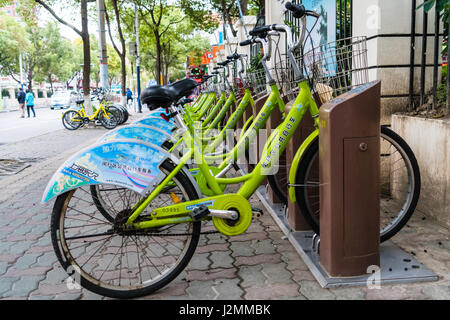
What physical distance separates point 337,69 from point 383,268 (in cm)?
136

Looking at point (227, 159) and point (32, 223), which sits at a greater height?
point (227, 159)

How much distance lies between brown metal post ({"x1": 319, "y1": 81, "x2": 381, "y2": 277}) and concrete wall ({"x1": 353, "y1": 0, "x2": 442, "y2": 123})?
1.93 meters

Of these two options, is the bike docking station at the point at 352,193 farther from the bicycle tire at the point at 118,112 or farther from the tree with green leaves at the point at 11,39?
the tree with green leaves at the point at 11,39

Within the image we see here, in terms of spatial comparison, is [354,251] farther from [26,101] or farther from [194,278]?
[26,101]

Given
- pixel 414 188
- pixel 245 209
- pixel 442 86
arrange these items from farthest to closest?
pixel 442 86
pixel 414 188
pixel 245 209

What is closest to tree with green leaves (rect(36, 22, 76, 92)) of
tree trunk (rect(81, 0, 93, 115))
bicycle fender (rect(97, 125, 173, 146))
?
tree trunk (rect(81, 0, 93, 115))

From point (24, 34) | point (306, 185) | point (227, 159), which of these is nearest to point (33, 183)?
point (227, 159)

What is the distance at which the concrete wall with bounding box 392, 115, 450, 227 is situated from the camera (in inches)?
153

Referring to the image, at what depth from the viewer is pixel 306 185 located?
3.22 meters

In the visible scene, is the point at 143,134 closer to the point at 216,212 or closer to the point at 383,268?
the point at 216,212

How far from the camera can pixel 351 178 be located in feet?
9.36

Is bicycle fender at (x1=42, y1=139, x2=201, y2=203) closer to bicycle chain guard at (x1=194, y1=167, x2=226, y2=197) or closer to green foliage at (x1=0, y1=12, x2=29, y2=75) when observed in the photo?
bicycle chain guard at (x1=194, y1=167, x2=226, y2=197)

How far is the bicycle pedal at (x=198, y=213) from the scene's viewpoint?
9.61ft
